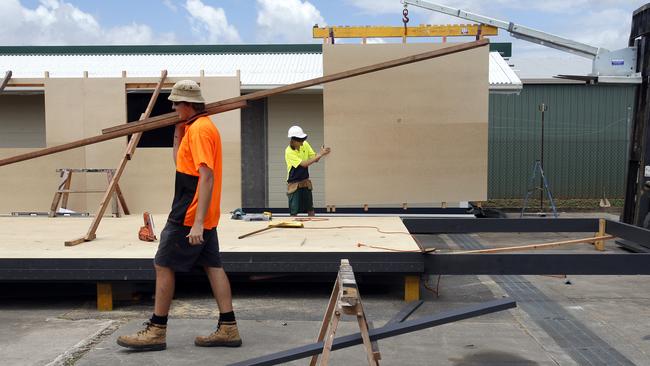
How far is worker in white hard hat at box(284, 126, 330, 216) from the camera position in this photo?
8734mm

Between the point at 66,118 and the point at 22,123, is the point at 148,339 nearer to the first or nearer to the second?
the point at 66,118

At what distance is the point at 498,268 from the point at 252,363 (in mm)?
2891

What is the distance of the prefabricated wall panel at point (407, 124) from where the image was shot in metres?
8.33

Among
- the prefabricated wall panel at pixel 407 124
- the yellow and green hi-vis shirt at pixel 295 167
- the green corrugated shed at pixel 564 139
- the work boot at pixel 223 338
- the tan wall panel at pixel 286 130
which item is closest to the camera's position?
the work boot at pixel 223 338

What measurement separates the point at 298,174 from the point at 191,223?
4.32 m

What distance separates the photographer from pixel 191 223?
4496mm

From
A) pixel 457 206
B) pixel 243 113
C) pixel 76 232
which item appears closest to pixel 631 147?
pixel 457 206

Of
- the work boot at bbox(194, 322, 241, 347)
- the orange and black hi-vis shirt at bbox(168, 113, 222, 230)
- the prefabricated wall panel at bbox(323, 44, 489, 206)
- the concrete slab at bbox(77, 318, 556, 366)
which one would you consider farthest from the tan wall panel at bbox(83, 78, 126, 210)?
the work boot at bbox(194, 322, 241, 347)

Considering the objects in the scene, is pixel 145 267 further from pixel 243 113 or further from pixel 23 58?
pixel 23 58

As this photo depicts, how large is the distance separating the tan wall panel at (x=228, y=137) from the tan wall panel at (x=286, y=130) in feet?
9.39

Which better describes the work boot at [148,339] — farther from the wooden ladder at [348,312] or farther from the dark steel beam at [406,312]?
the dark steel beam at [406,312]

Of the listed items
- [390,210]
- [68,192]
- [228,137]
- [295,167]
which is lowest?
[390,210]

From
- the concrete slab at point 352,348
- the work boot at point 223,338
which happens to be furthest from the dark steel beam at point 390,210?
the work boot at point 223,338

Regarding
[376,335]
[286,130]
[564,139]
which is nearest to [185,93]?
[376,335]
